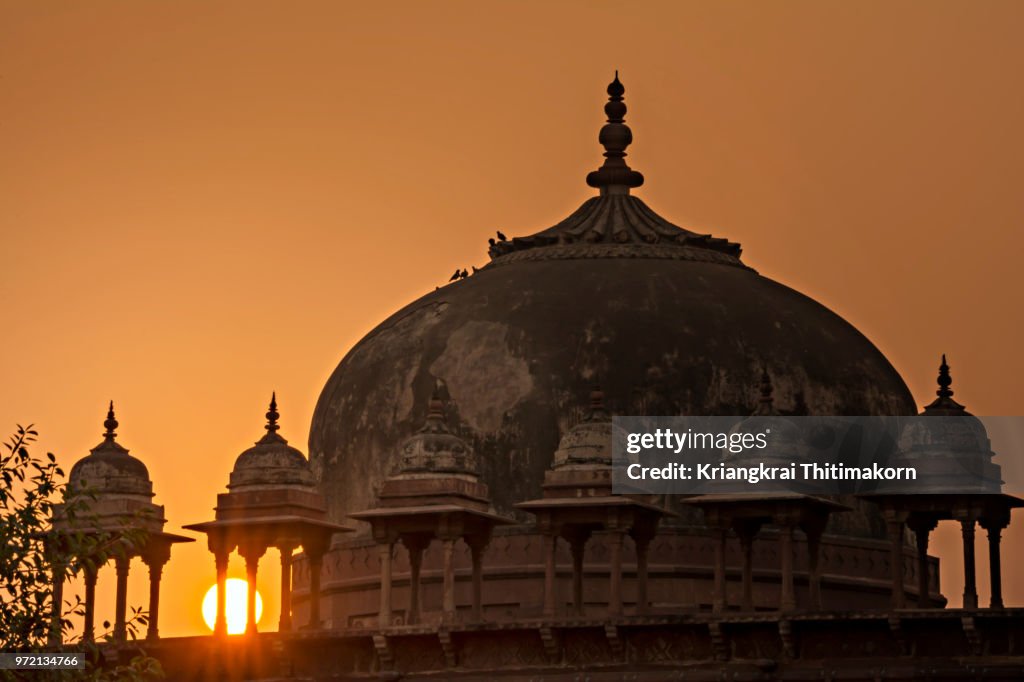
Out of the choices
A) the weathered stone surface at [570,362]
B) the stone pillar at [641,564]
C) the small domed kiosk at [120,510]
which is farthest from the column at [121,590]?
the stone pillar at [641,564]

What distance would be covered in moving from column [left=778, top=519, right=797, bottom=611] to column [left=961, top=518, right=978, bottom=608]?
2144mm

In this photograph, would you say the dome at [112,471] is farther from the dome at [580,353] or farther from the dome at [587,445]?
the dome at [587,445]

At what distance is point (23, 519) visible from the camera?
103ft

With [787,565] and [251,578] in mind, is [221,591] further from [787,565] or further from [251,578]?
[787,565]

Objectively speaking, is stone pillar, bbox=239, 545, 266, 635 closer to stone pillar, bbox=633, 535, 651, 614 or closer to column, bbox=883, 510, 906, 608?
stone pillar, bbox=633, 535, 651, 614

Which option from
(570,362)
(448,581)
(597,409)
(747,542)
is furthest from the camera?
(570,362)

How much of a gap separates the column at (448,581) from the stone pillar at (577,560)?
5.14 ft

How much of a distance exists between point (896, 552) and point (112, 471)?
464 inches

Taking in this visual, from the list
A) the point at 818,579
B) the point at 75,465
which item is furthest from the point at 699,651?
the point at 75,465

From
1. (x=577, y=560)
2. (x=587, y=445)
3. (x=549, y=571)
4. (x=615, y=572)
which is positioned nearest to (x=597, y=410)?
(x=587, y=445)

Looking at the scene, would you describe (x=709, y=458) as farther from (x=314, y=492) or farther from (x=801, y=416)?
(x=314, y=492)

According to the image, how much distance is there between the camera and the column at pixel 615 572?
41.6 meters

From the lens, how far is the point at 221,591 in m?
44.2

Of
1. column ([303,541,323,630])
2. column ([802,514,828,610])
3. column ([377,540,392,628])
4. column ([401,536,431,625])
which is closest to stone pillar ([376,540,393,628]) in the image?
column ([377,540,392,628])
